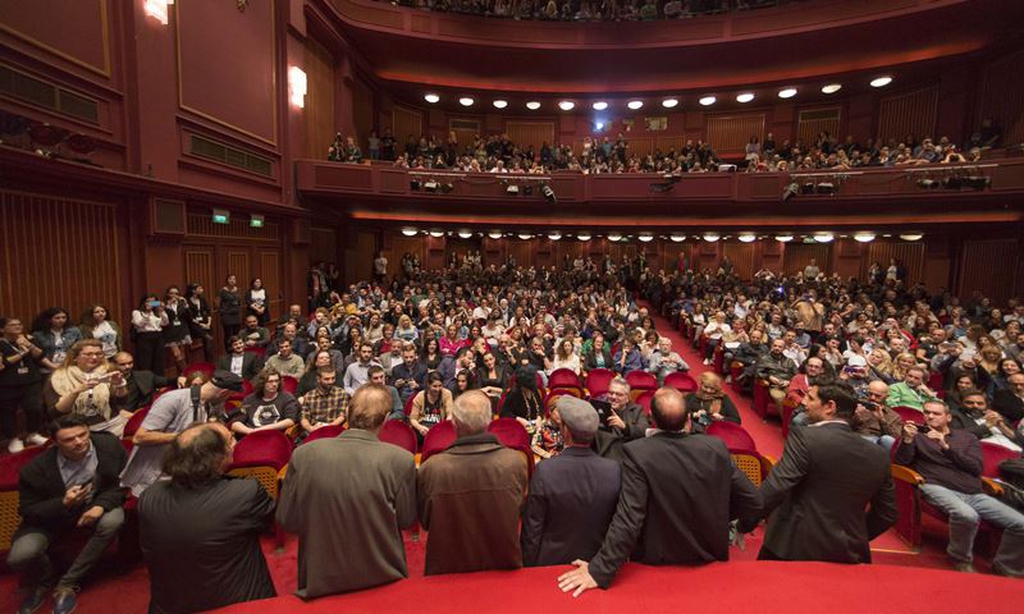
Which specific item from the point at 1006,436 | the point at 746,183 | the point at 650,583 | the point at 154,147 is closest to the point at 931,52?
the point at 746,183

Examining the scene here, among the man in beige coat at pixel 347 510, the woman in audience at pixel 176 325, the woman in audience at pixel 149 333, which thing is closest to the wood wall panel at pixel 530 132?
the woman in audience at pixel 176 325

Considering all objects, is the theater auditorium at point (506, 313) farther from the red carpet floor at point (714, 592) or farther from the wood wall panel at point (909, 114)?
the wood wall panel at point (909, 114)

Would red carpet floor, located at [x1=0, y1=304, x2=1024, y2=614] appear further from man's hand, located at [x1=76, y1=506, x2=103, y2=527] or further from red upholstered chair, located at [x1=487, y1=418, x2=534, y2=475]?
red upholstered chair, located at [x1=487, y1=418, x2=534, y2=475]

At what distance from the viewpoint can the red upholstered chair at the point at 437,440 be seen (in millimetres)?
3799

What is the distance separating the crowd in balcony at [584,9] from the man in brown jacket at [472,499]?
15.5 meters

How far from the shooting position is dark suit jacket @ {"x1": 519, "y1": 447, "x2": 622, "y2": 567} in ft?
6.50

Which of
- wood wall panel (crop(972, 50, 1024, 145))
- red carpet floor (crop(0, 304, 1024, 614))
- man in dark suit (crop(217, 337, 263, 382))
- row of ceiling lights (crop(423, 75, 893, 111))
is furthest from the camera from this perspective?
row of ceiling lights (crop(423, 75, 893, 111))

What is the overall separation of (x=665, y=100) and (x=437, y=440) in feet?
53.9

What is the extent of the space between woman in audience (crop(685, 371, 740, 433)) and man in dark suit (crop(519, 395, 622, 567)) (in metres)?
2.57

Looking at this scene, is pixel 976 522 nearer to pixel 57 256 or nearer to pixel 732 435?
pixel 732 435

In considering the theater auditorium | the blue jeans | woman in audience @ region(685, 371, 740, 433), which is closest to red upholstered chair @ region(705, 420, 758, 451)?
the theater auditorium

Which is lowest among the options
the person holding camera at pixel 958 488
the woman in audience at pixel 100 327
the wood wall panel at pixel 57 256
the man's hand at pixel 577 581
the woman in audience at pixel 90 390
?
the person holding camera at pixel 958 488

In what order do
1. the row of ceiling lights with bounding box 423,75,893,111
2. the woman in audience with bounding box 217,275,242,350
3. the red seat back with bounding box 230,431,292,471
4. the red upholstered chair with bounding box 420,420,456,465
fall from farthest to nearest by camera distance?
the row of ceiling lights with bounding box 423,75,893,111 → the woman in audience with bounding box 217,275,242,350 → the red upholstered chair with bounding box 420,420,456,465 → the red seat back with bounding box 230,431,292,471

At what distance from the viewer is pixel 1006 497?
341 cm
